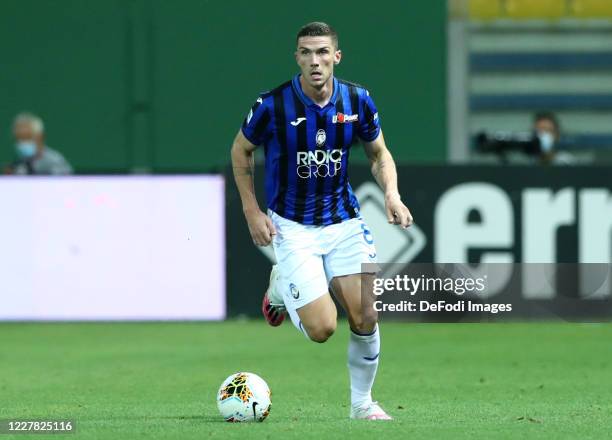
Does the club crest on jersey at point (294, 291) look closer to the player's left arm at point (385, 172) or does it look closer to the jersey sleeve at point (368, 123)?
the player's left arm at point (385, 172)

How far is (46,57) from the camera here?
20312 mm

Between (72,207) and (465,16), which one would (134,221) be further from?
(465,16)

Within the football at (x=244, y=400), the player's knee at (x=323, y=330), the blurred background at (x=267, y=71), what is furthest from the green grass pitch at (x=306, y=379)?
the blurred background at (x=267, y=71)

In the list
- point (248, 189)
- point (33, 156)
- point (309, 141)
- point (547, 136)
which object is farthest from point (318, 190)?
point (547, 136)

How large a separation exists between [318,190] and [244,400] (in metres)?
1.24

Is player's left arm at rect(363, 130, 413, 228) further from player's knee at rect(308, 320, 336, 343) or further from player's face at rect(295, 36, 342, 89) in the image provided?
player's knee at rect(308, 320, 336, 343)

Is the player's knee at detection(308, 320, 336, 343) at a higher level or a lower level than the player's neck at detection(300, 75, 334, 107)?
lower

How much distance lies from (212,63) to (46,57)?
2.08 metres

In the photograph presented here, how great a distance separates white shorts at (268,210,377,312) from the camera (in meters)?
8.84

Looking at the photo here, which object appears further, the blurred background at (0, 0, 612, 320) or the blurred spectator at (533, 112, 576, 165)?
the blurred background at (0, 0, 612, 320)

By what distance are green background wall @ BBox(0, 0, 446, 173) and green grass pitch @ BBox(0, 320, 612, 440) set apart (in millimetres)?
4874

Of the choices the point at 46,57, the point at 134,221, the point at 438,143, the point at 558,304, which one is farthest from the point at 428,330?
the point at 46,57

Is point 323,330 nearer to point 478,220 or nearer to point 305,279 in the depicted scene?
point 305,279

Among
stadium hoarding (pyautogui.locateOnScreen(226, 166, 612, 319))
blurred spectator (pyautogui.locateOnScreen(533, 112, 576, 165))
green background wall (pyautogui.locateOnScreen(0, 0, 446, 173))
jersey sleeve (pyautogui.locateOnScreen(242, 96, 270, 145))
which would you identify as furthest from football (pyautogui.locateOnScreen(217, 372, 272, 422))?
green background wall (pyautogui.locateOnScreen(0, 0, 446, 173))
